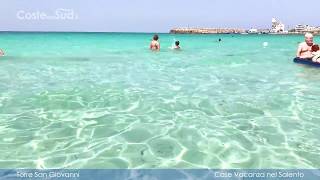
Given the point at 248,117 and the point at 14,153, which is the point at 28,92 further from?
the point at 248,117

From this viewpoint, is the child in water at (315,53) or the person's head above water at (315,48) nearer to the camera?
the child in water at (315,53)

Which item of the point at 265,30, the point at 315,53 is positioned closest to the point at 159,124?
the point at 315,53

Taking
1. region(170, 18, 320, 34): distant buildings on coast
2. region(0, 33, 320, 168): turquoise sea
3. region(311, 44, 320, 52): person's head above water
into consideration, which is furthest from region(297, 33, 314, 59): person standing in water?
region(170, 18, 320, 34): distant buildings on coast

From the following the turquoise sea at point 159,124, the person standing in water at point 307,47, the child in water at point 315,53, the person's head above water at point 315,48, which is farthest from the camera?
the person standing in water at point 307,47

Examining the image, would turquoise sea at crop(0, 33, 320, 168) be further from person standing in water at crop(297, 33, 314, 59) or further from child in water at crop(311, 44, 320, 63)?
person standing in water at crop(297, 33, 314, 59)

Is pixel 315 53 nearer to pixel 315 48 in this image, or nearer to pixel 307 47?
pixel 315 48

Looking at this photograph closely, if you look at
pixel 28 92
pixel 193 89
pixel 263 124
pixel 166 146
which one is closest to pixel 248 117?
pixel 263 124

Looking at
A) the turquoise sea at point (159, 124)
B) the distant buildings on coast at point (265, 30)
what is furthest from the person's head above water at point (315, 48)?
the distant buildings on coast at point (265, 30)

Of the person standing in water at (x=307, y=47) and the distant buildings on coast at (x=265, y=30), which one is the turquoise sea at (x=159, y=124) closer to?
the person standing in water at (x=307, y=47)

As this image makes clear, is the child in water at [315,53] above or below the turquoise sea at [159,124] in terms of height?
above

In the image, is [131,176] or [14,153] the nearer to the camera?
[131,176]

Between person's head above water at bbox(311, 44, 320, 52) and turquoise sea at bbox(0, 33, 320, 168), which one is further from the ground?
person's head above water at bbox(311, 44, 320, 52)

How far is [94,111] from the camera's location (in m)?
7.79

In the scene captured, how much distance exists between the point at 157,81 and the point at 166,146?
254 inches
